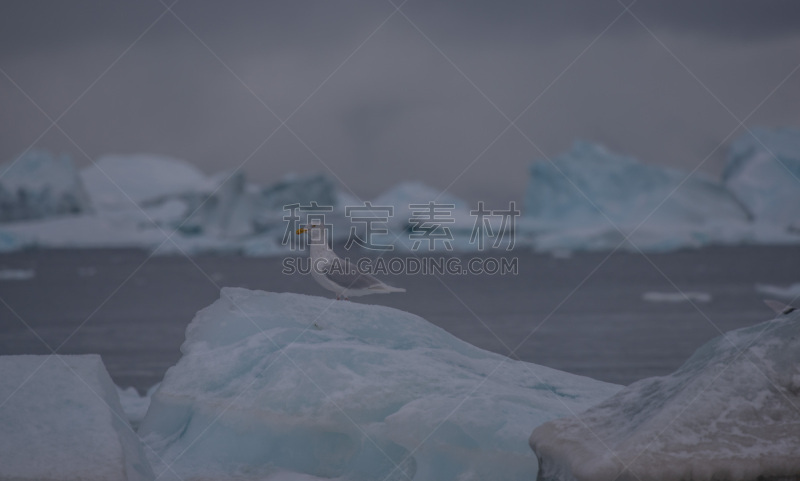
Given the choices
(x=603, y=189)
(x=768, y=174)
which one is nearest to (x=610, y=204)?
(x=603, y=189)

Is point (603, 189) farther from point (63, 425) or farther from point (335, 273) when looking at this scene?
point (63, 425)

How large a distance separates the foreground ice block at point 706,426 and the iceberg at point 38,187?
6187cm

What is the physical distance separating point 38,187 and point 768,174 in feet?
161

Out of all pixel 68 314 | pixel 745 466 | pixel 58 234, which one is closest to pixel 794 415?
pixel 745 466

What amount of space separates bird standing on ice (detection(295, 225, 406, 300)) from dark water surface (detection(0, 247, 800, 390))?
577cm

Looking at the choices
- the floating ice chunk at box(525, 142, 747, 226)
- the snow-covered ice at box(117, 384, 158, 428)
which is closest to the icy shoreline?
the floating ice chunk at box(525, 142, 747, 226)

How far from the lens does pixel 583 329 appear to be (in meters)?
19.4

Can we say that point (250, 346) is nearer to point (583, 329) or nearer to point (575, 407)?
point (575, 407)

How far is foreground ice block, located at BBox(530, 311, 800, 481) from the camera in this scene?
14.2ft

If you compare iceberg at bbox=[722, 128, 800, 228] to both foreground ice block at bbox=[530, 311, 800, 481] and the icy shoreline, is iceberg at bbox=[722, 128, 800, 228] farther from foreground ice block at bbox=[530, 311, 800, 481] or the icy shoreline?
foreground ice block at bbox=[530, 311, 800, 481]

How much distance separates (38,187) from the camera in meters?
60.9

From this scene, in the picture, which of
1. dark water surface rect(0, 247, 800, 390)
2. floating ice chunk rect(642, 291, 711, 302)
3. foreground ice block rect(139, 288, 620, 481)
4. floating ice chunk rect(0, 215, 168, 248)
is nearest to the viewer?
foreground ice block rect(139, 288, 620, 481)

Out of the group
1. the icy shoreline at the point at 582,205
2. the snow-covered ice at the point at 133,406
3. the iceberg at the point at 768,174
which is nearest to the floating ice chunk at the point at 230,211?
the icy shoreline at the point at 582,205

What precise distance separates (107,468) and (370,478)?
1.84 meters
